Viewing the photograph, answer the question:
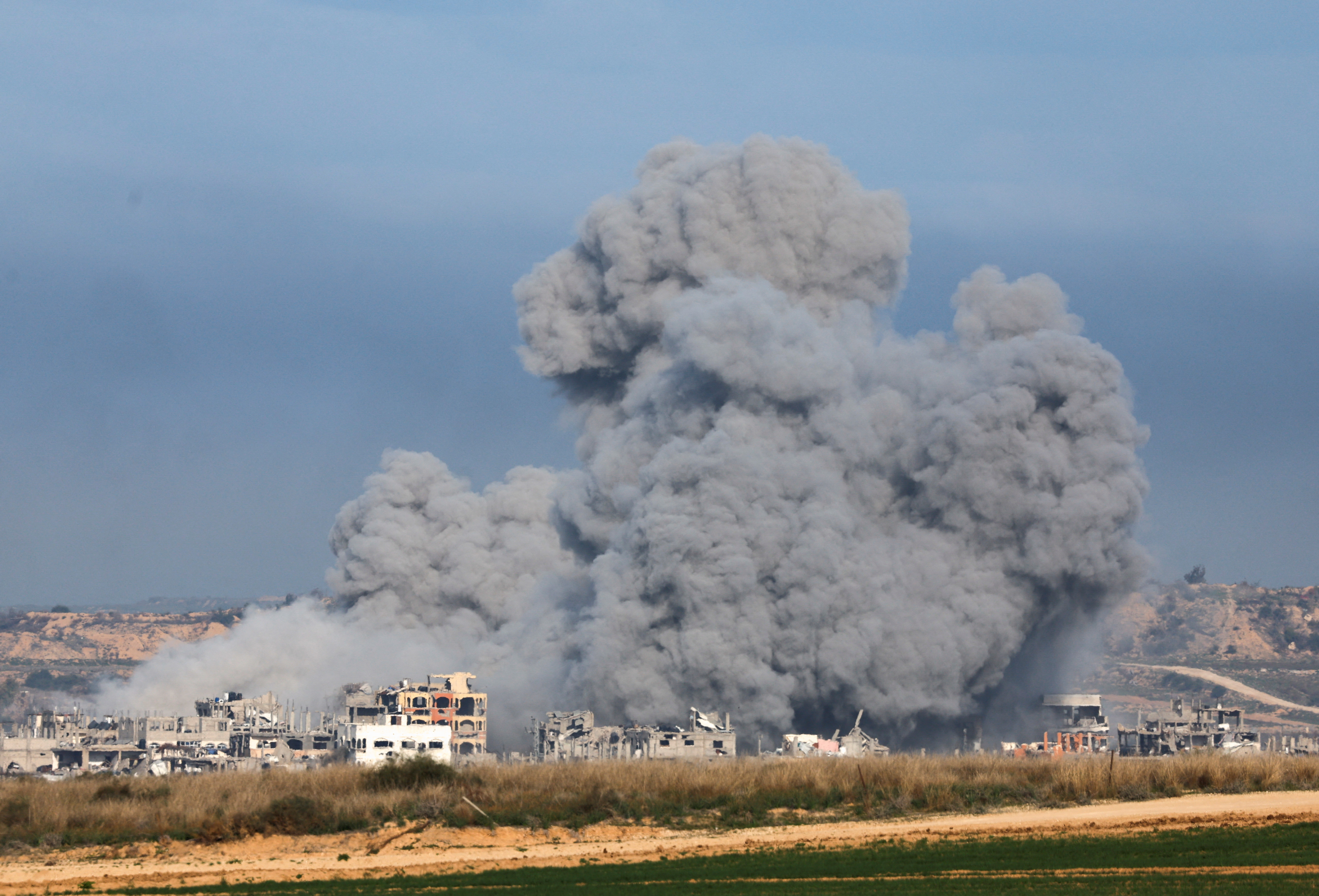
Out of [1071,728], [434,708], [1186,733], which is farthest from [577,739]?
[1186,733]

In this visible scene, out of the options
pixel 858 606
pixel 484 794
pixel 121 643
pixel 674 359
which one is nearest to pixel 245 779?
pixel 484 794

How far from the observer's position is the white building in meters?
72.8

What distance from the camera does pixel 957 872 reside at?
105 ft

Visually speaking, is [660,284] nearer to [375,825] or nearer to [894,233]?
[894,233]

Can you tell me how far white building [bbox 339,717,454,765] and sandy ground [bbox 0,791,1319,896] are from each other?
31.7 m

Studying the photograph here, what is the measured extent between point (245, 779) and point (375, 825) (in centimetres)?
1003

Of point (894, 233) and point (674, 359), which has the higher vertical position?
point (894, 233)

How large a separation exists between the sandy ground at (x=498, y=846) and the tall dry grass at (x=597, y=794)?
2.91ft

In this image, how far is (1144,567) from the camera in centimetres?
7375

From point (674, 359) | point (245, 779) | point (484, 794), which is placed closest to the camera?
point (484, 794)

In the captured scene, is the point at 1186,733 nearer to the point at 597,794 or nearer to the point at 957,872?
the point at 597,794

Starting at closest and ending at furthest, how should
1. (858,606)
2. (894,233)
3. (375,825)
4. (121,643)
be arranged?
(375,825), (858,606), (894,233), (121,643)

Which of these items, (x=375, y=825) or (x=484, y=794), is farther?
(x=484, y=794)

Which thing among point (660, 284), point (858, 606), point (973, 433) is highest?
point (660, 284)
